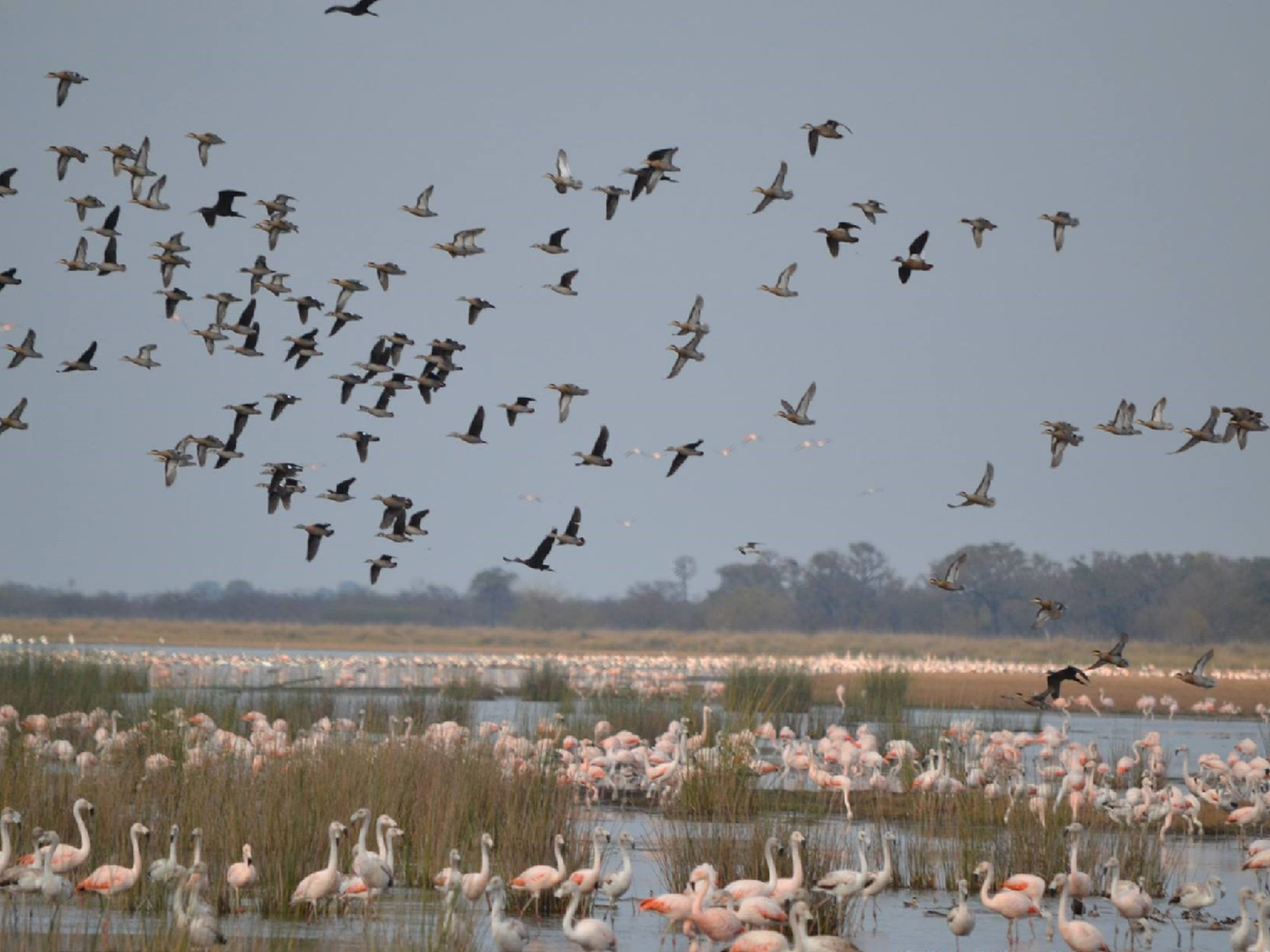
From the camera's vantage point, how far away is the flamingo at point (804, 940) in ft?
39.6

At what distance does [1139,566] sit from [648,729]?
101 metres

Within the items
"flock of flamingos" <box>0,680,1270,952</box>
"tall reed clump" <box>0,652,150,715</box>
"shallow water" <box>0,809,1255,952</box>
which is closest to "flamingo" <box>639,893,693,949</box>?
"flock of flamingos" <box>0,680,1270,952</box>

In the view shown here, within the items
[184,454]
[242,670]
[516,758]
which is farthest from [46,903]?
[242,670]

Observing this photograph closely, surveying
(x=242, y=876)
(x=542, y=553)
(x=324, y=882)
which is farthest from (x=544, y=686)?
(x=324, y=882)

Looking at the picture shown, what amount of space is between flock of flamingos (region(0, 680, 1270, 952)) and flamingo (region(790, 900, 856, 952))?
0.5 inches

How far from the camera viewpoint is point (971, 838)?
17.6 meters

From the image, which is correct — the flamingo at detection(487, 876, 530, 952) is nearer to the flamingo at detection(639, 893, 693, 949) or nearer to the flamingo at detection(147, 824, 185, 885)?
the flamingo at detection(639, 893, 693, 949)

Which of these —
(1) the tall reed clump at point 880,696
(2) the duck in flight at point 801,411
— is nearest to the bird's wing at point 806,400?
(2) the duck in flight at point 801,411

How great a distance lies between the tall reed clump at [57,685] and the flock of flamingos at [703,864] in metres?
3.05

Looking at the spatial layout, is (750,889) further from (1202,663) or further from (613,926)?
(1202,663)

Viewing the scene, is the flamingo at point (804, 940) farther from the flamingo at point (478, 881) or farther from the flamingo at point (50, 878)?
the flamingo at point (50, 878)

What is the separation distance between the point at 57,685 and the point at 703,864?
18755 millimetres

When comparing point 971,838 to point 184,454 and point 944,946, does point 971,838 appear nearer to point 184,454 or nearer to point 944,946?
point 944,946

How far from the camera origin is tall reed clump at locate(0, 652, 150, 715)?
95.0 ft
